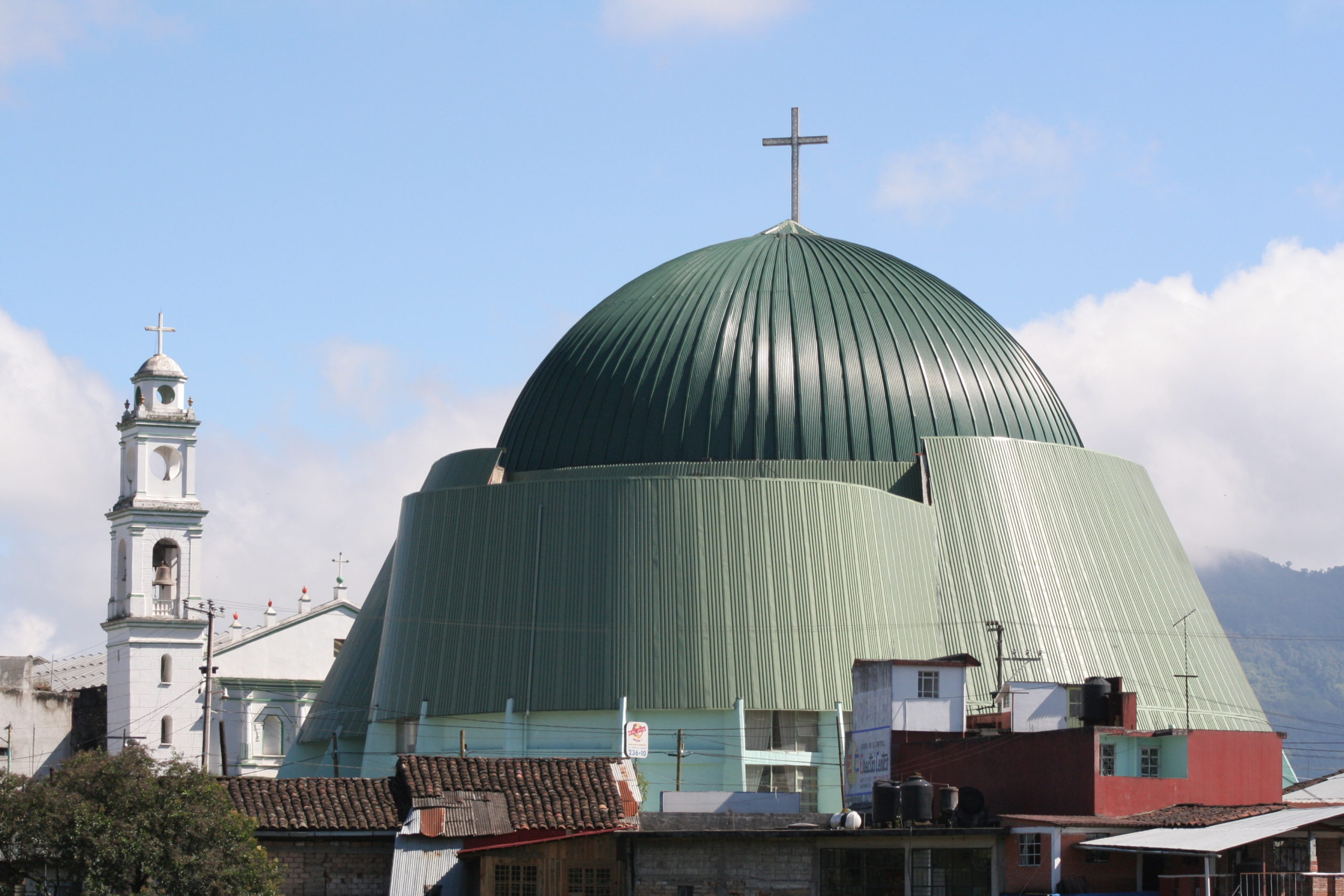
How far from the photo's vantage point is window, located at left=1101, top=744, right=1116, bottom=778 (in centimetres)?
A: 4400

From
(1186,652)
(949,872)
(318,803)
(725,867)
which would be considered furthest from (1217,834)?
(1186,652)

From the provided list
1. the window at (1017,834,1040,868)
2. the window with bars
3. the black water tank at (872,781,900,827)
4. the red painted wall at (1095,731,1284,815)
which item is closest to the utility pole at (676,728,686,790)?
the black water tank at (872,781,900,827)

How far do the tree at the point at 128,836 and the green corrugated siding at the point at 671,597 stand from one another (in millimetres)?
17734

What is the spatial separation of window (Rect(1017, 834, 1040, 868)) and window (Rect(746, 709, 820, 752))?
14.3 m

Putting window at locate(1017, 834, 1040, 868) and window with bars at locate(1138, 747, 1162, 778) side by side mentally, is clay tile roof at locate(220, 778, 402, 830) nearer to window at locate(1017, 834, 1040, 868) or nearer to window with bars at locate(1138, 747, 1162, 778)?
window at locate(1017, 834, 1040, 868)

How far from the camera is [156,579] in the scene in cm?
8425

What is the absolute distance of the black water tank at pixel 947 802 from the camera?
43.3m

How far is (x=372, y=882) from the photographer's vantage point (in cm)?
4262

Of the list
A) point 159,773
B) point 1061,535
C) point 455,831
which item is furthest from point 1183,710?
point 159,773

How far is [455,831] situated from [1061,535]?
25.4 metres

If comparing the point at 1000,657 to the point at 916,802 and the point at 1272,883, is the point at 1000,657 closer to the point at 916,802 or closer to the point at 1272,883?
the point at 916,802

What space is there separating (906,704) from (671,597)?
937 cm

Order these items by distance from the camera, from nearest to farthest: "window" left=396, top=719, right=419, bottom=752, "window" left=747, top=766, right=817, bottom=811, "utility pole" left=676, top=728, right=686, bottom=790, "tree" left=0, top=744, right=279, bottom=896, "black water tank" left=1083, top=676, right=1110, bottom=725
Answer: "tree" left=0, top=744, right=279, bottom=896 < "black water tank" left=1083, top=676, right=1110, bottom=725 < "utility pole" left=676, top=728, right=686, bottom=790 < "window" left=747, top=766, right=817, bottom=811 < "window" left=396, top=719, right=419, bottom=752

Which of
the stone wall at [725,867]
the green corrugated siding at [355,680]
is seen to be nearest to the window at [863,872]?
the stone wall at [725,867]
